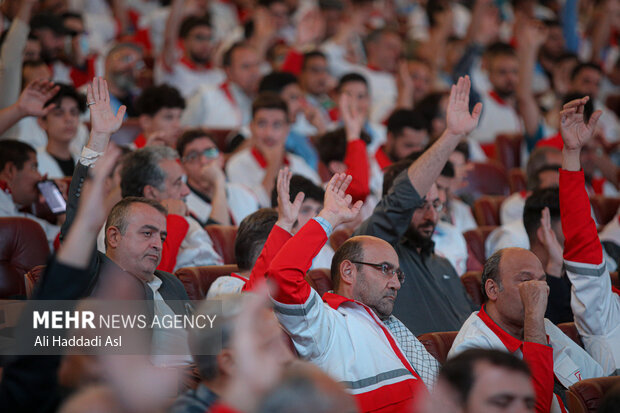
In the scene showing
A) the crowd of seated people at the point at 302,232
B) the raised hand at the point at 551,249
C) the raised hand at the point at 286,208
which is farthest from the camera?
the raised hand at the point at 551,249

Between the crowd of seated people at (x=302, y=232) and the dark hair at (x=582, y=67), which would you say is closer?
the crowd of seated people at (x=302, y=232)

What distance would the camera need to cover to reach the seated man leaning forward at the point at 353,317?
2.41m

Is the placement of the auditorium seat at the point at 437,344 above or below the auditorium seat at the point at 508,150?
below

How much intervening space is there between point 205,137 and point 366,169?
40.3 inches

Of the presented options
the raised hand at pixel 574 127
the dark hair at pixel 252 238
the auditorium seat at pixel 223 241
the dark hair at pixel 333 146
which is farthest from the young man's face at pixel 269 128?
the raised hand at pixel 574 127

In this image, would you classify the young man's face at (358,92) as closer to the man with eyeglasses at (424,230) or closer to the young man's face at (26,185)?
the man with eyeglasses at (424,230)

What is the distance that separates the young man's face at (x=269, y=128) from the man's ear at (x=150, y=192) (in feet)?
4.71

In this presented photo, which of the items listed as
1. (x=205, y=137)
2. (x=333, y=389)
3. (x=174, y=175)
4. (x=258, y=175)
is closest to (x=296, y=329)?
(x=333, y=389)

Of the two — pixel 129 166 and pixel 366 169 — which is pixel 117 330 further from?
pixel 366 169

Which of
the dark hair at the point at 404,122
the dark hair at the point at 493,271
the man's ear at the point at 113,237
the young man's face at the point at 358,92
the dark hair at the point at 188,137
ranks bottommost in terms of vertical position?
the dark hair at the point at 493,271

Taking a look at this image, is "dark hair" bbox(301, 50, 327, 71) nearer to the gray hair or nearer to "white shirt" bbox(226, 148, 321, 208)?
"white shirt" bbox(226, 148, 321, 208)

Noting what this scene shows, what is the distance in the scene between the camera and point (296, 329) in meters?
2.42

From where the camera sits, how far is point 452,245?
3857 millimetres

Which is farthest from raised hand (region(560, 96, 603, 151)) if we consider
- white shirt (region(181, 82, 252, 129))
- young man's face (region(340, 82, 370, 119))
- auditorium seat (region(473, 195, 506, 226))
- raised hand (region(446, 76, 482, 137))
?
white shirt (region(181, 82, 252, 129))
